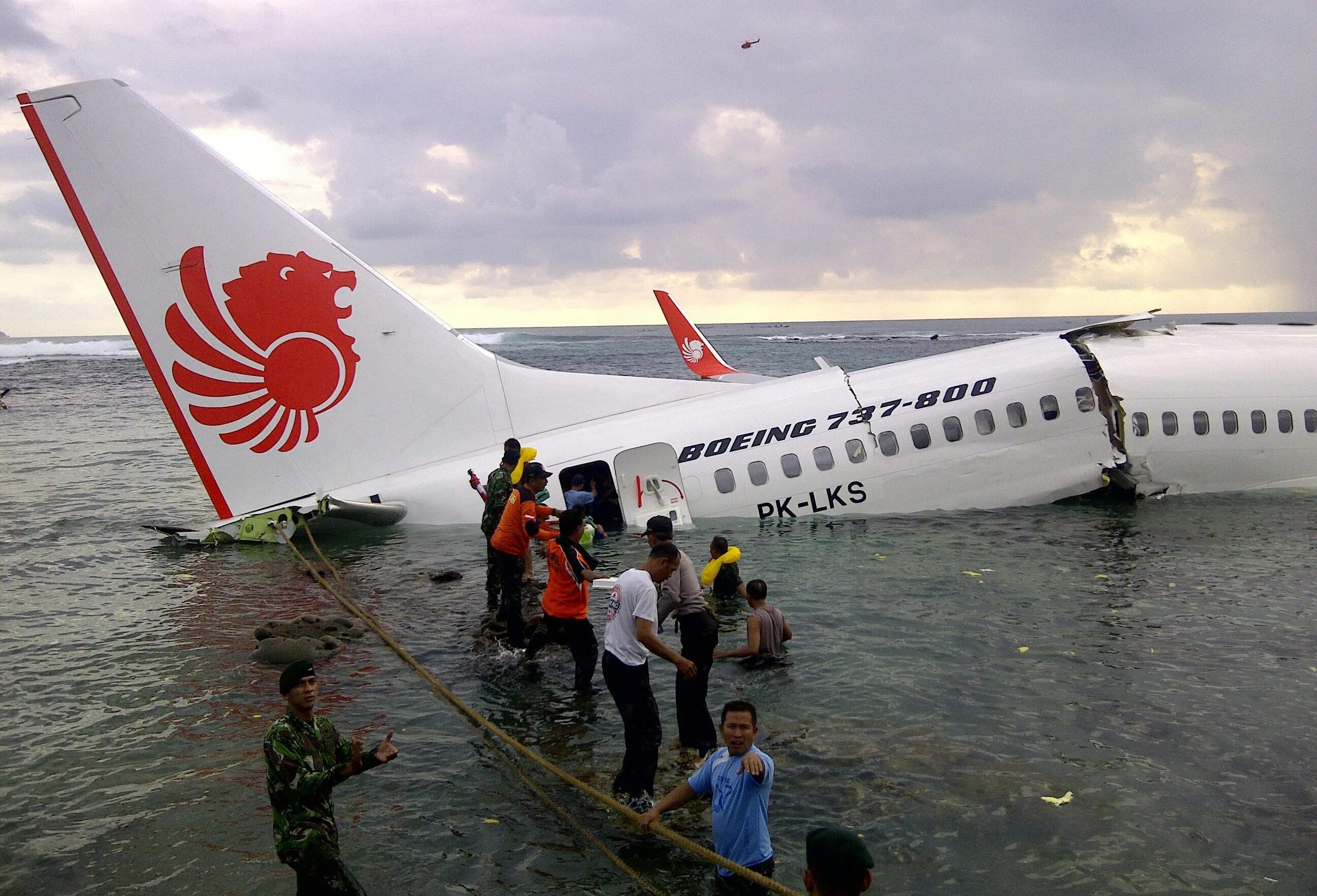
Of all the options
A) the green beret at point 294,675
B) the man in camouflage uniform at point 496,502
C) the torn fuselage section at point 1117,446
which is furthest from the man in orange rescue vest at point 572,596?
the torn fuselage section at point 1117,446

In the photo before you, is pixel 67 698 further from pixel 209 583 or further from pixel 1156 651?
pixel 1156 651

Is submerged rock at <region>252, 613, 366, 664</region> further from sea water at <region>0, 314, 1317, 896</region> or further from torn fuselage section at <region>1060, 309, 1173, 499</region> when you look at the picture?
torn fuselage section at <region>1060, 309, 1173, 499</region>

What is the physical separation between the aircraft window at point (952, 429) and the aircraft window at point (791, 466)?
101 inches

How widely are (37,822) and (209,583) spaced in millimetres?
7102

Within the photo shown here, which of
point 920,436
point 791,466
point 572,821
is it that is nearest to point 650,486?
point 791,466

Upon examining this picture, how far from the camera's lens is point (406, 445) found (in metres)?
16.0

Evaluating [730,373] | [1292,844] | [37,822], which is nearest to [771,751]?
[1292,844]

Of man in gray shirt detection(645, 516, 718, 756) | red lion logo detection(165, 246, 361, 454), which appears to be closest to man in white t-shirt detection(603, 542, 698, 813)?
man in gray shirt detection(645, 516, 718, 756)

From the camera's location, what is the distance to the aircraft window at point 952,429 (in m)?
16.3

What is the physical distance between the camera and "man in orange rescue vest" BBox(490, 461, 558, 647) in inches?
415

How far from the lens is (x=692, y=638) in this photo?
802cm

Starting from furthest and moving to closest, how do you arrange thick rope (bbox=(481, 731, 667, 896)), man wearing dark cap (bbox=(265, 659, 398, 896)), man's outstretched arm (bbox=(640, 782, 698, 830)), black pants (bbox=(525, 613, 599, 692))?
black pants (bbox=(525, 613, 599, 692)), thick rope (bbox=(481, 731, 667, 896)), man's outstretched arm (bbox=(640, 782, 698, 830)), man wearing dark cap (bbox=(265, 659, 398, 896))

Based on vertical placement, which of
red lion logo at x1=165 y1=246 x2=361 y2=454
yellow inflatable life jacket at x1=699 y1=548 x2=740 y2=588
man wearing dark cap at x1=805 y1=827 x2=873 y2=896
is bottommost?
man wearing dark cap at x1=805 y1=827 x2=873 y2=896

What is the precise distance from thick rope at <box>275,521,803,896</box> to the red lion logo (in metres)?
1.83
